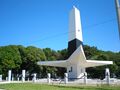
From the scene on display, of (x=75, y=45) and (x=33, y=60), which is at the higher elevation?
(x=75, y=45)

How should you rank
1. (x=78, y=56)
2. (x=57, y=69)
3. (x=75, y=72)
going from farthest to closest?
(x=57, y=69) < (x=75, y=72) < (x=78, y=56)

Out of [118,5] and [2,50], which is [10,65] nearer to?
[2,50]

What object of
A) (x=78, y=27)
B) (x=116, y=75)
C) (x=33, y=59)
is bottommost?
(x=116, y=75)

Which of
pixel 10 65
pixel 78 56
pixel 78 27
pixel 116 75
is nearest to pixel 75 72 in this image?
pixel 78 56

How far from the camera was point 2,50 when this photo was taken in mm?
58062

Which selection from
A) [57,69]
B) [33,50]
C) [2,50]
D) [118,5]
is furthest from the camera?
[57,69]

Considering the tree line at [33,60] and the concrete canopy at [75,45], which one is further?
the tree line at [33,60]

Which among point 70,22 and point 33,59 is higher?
point 70,22

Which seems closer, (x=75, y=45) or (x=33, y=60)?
(x=75, y=45)

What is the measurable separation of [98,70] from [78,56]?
92.2 feet

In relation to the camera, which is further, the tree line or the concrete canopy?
the tree line

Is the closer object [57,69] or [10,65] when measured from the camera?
[10,65]

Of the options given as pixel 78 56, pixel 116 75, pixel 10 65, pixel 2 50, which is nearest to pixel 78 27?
pixel 78 56

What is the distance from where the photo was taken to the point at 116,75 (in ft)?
221
